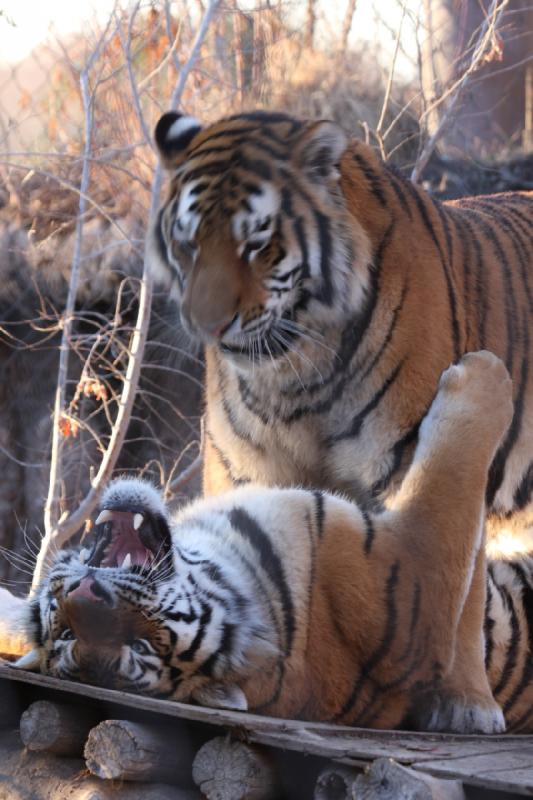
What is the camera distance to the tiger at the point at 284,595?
1.82 meters

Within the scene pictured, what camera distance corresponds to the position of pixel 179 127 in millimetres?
2641

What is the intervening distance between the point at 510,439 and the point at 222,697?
1.08m

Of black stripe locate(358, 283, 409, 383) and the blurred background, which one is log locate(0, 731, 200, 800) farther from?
the blurred background

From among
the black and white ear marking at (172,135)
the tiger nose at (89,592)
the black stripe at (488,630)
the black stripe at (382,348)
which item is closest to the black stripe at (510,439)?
the black stripe at (488,630)

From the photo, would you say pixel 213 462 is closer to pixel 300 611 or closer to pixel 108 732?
pixel 300 611

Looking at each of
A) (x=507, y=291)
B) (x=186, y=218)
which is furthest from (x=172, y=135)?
(x=507, y=291)

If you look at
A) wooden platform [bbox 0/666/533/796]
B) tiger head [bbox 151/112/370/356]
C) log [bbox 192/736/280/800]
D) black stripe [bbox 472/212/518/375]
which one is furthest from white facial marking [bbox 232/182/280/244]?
log [bbox 192/736/280/800]

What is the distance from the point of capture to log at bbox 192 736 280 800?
160 cm

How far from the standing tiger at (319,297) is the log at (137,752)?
0.86m

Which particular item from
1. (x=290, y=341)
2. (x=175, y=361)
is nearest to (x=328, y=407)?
(x=290, y=341)

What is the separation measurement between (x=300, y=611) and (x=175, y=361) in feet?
9.85

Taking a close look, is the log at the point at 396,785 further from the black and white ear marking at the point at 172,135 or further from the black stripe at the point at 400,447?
the black and white ear marking at the point at 172,135

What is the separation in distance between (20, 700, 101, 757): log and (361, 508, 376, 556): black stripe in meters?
0.58

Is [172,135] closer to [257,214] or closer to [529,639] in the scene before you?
[257,214]
